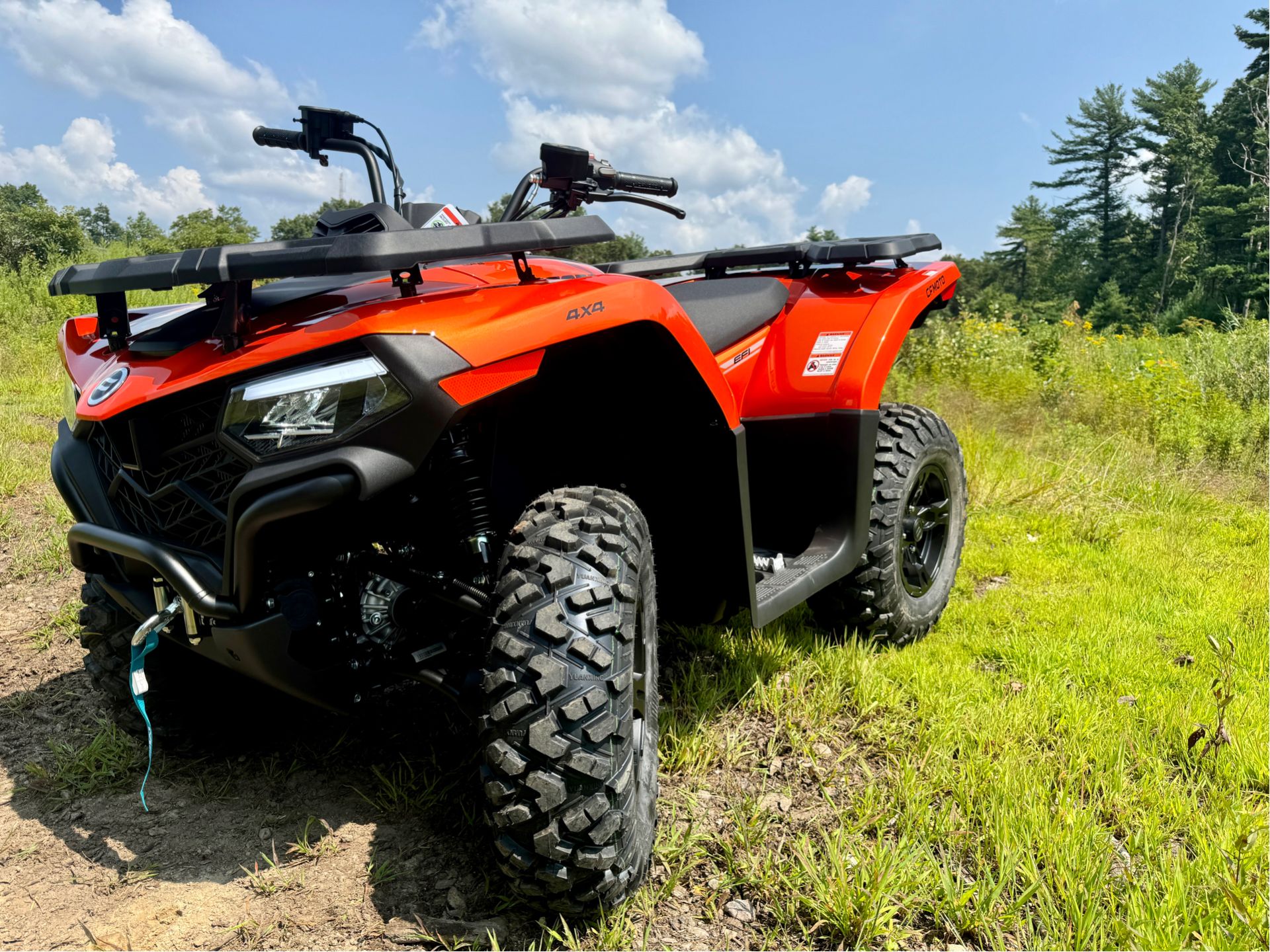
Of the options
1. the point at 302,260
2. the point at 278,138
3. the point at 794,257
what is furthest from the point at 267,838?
the point at 794,257

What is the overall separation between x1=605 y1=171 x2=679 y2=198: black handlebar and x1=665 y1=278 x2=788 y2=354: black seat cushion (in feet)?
1.00

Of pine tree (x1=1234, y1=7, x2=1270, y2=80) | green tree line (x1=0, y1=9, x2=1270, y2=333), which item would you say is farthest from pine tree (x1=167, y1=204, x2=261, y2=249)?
pine tree (x1=1234, y1=7, x2=1270, y2=80)

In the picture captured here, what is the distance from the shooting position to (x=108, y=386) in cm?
170

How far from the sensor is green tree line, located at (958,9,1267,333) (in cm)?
3956

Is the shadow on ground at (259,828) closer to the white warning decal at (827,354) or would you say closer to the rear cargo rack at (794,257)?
the white warning decal at (827,354)

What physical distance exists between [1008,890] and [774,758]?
711 millimetres

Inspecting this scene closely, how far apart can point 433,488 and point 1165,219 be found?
58.7m

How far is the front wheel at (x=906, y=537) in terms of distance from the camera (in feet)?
9.48

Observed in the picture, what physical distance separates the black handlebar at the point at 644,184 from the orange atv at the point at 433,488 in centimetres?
7

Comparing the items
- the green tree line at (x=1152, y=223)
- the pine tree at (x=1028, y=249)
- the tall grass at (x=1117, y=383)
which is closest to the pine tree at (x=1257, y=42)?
the green tree line at (x=1152, y=223)

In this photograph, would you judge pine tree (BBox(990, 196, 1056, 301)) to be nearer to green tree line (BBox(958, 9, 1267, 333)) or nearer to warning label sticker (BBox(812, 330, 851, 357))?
green tree line (BBox(958, 9, 1267, 333))

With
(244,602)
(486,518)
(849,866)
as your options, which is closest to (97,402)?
(244,602)

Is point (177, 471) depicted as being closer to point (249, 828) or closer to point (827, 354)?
point (249, 828)

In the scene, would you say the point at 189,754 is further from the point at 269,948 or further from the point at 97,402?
the point at 97,402
